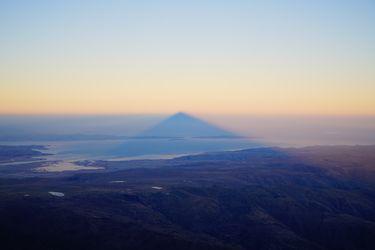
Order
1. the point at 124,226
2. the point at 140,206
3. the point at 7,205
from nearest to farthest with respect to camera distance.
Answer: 1. the point at 124,226
2. the point at 7,205
3. the point at 140,206

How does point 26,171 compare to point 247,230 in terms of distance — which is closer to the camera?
point 247,230

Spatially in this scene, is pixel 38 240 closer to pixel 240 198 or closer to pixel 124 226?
pixel 124 226

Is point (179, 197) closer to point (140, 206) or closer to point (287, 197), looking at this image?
point (140, 206)

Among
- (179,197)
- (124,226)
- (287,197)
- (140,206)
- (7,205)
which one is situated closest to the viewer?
(124,226)

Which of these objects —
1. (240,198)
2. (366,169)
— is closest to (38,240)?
(240,198)

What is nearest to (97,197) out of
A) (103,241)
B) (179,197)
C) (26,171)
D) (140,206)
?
(140,206)

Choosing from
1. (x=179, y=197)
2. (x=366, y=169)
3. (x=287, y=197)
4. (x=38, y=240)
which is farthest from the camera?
(x=366, y=169)
